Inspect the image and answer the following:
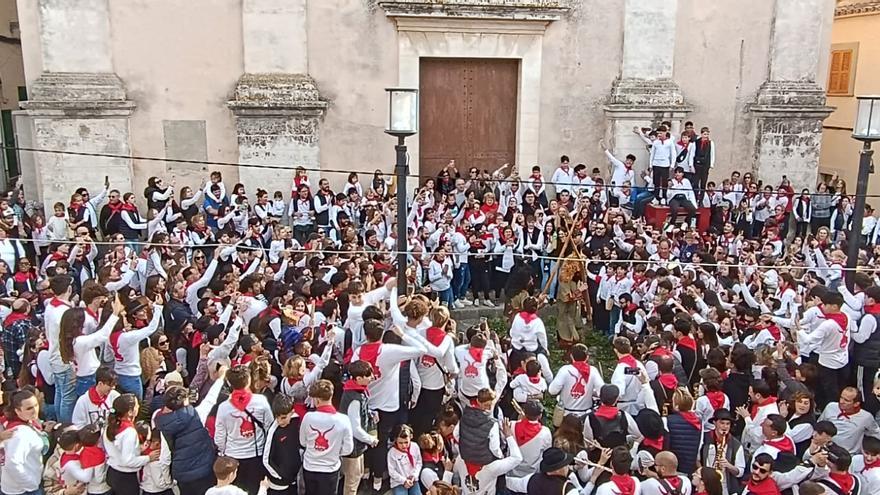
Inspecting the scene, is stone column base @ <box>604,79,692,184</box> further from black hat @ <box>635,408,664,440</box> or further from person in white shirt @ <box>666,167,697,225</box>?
black hat @ <box>635,408,664,440</box>

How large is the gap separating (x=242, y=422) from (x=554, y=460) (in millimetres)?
2258

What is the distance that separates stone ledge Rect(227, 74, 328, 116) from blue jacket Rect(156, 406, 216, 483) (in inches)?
354

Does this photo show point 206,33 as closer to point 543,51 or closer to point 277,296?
point 543,51

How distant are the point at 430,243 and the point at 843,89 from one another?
15512 millimetres

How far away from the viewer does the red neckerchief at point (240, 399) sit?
18.9ft

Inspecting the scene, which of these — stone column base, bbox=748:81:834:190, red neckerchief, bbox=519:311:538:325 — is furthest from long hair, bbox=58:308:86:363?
stone column base, bbox=748:81:834:190

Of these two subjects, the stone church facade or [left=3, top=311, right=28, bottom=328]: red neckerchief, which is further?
the stone church facade

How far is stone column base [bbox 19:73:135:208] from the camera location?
511 inches

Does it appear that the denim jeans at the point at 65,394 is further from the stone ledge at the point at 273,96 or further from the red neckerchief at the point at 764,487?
the stone ledge at the point at 273,96

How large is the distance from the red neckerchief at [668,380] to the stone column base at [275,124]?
29.2 ft

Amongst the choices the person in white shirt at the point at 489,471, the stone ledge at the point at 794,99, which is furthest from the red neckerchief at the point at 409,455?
the stone ledge at the point at 794,99

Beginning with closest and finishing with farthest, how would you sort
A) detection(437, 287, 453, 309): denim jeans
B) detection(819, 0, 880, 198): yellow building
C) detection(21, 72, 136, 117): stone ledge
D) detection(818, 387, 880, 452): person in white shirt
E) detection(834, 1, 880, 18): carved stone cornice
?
detection(818, 387, 880, 452): person in white shirt
detection(437, 287, 453, 309): denim jeans
detection(21, 72, 136, 117): stone ledge
detection(834, 1, 880, 18): carved stone cornice
detection(819, 0, 880, 198): yellow building

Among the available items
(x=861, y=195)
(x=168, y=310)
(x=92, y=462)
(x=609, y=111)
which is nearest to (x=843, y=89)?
(x=609, y=111)

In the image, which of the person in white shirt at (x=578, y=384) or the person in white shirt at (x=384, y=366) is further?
the person in white shirt at (x=578, y=384)
